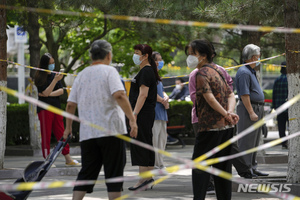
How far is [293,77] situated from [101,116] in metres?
2.98

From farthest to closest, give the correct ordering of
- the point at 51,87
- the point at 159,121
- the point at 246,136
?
1. the point at 51,87
2. the point at 159,121
3. the point at 246,136

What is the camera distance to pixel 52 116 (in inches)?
377

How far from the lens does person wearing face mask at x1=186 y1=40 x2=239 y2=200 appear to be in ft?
19.0

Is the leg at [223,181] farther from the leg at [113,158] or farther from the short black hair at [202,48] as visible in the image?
the leg at [113,158]

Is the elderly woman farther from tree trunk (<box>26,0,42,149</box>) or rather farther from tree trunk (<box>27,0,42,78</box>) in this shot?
tree trunk (<box>27,0,42,78</box>)

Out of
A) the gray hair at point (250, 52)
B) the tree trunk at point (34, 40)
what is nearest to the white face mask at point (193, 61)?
the gray hair at point (250, 52)

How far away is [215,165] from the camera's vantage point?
19.3ft

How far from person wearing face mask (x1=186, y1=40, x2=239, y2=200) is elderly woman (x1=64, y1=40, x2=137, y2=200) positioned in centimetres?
77

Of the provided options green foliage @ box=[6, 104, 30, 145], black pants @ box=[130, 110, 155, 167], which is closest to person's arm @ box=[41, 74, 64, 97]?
black pants @ box=[130, 110, 155, 167]

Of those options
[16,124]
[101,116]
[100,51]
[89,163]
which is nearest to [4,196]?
[89,163]

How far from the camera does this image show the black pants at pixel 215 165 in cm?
582

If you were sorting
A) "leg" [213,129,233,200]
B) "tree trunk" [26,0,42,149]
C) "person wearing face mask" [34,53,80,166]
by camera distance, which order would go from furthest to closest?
"tree trunk" [26,0,42,149]
"person wearing face mask" [34,53,80,166]
"leg" [213,129,233,200]

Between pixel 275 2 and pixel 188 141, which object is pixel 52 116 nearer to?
pixel 275 2

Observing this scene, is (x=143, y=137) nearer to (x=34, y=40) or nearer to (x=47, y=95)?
(x=47, y=95)
